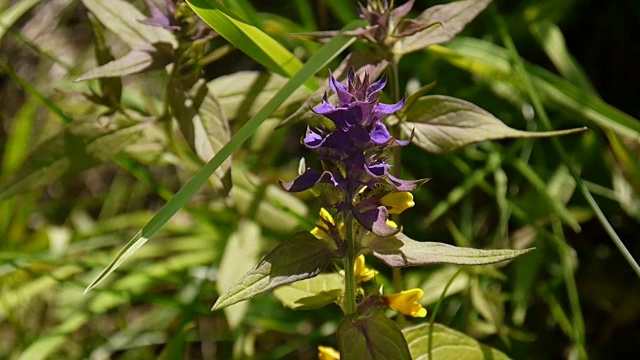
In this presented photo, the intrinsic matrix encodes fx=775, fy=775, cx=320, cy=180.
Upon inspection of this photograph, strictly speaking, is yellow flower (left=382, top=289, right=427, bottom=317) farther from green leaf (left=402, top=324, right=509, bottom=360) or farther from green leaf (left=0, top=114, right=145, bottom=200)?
green leaf (left=0, top=114, right=145, bottom=200)

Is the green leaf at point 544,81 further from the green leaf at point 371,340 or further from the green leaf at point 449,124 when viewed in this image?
the green leaf at point 371,340

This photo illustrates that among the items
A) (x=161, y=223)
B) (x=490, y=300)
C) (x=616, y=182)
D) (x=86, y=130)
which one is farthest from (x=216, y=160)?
(x=616, y=182)

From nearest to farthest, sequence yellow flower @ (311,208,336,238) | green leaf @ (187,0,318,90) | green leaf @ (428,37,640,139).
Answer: yellow flower @ (311,208,336,238) < green leaf @ (187,0,318,90) < green leaf @ (428,37,640,139)

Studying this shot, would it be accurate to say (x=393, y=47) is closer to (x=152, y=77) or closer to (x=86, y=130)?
(x=86, y=130)

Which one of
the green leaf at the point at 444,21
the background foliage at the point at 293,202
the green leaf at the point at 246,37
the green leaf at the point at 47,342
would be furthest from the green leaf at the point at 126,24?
the green leaf at the point at 47,342

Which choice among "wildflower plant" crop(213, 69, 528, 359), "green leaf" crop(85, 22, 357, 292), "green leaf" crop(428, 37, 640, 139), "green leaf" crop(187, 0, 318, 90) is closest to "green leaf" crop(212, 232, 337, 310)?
"wildflower plant" crop(213, 69, 528, 359)

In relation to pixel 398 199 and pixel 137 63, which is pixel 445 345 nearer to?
pixel 398 199
